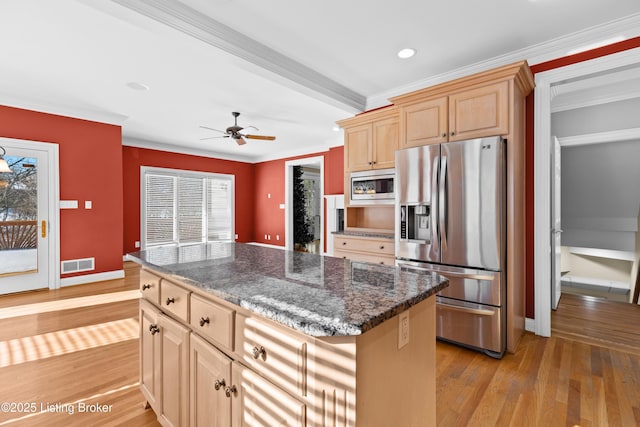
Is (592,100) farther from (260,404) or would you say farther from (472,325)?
(260,404)

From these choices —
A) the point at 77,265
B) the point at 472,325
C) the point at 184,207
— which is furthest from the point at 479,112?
the point at 184,207

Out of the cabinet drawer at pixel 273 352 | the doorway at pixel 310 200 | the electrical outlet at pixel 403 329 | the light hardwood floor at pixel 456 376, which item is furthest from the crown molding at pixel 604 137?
the cabinet drawer at pixel 273 352

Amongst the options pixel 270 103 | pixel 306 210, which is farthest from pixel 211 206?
pixel 270 103

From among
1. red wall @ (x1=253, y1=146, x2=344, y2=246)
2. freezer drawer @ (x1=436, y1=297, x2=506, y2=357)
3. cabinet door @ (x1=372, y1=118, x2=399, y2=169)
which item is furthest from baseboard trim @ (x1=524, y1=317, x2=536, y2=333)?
red wall @ (x1=253, y1=146, x2=344, y2=246)

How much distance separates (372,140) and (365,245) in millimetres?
1285

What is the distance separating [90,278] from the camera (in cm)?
462

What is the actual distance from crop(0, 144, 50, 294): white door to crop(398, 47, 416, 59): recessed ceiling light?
4.92 m

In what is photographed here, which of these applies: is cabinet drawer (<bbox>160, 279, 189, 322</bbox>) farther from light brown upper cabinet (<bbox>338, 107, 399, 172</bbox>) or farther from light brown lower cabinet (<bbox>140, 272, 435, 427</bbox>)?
light brown upper cabinet (<bbox>338, 107, 399, 172</bbox>)

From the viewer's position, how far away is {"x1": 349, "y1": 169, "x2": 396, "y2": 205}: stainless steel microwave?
135 inches

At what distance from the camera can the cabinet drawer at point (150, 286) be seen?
157 cm

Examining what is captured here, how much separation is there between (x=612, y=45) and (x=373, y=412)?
3.49 meters

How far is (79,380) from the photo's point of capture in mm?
2094

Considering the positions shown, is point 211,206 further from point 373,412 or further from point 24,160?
point 373,412

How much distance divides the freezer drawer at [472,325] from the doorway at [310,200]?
4206 millimetres
